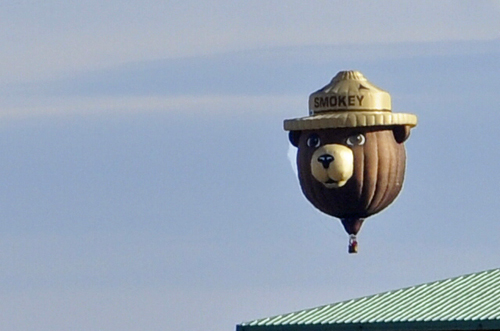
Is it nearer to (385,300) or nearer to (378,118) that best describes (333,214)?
(378,118)

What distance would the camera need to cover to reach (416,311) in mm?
60125

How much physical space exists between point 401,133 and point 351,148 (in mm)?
2041

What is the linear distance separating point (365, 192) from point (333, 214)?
162 centimetres

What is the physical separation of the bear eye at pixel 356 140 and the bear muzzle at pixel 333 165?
21cm

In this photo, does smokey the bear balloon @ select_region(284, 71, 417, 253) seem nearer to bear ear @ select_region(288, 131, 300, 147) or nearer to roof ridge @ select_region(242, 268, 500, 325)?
bear ear @ select_region(288, 131, 300, 147)

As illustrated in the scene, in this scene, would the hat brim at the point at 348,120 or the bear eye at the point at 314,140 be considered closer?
the hat brim at the point at 348,120

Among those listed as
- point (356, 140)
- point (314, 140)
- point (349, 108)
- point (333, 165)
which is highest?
point (349, 108)

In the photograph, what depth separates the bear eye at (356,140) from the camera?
228 feet

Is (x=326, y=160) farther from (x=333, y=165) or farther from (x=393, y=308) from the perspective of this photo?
(x=393, y=308)

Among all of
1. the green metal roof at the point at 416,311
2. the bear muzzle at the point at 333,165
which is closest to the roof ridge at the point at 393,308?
the green metal roof at the point at 416,311

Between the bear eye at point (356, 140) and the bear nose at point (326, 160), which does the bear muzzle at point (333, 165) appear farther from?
the bear eye at point (356, 140)

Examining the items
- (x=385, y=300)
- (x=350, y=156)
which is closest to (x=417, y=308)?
(x=385, y=300)

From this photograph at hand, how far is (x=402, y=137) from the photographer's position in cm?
7088

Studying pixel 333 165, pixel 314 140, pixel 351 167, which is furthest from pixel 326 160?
pixel 314 140
